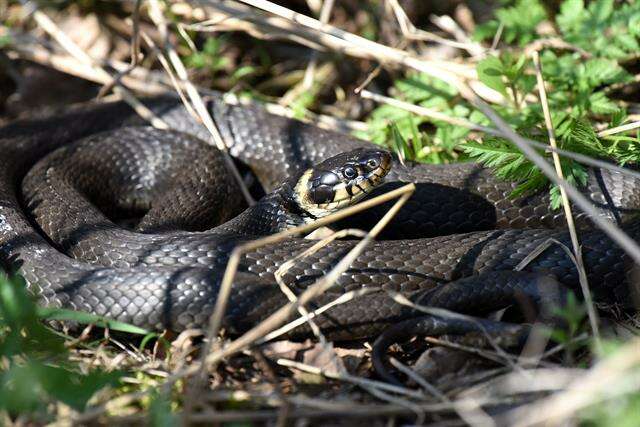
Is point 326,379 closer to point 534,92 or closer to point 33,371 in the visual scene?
point 33,371

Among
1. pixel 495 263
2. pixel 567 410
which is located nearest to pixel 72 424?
pixel 567 410

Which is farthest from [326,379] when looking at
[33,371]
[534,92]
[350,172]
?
[534,92]

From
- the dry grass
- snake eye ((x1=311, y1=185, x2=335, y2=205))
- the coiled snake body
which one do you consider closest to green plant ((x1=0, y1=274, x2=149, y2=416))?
the dry grass

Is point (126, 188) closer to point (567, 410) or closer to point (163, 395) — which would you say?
point (163, 395)

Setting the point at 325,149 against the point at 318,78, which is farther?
the point at 318,78

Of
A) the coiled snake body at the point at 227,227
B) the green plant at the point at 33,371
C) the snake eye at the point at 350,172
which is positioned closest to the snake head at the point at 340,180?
the snake eye at the point at 350,172

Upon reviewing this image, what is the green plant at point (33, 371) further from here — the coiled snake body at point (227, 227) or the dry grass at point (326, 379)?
the coiled snake body at point (227, 227)
